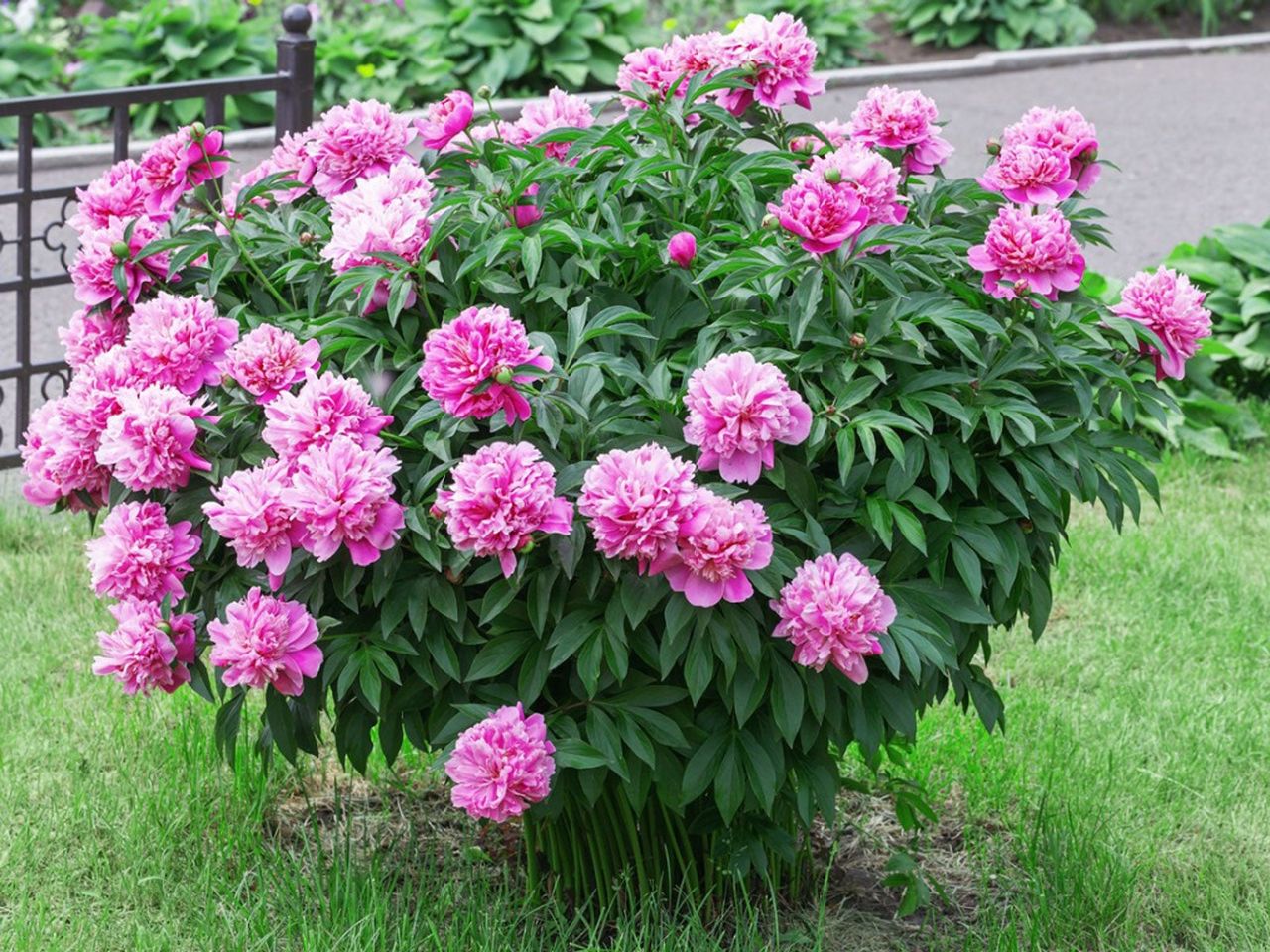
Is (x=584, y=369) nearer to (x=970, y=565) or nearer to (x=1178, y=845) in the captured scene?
(x=970, y=565)

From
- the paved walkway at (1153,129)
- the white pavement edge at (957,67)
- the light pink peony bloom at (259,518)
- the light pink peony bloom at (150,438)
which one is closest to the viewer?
the light pink peony bloom at (259,518)

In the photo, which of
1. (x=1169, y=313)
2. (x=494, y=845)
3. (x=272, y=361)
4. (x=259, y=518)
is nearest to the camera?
(x=259, y=518)

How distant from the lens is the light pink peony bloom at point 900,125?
2795 millimetres

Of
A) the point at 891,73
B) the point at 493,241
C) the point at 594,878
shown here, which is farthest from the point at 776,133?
the point at 891,73

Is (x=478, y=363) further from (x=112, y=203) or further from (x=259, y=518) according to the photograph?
(x=112, y=203)

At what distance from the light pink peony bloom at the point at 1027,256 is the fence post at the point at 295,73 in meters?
3.41

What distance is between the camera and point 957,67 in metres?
11.9

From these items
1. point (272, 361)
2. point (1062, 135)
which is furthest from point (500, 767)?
point (1062, 135)

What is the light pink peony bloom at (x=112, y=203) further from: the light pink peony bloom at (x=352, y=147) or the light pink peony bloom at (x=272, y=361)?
the light pink peony bloom at (x=272, y=361)

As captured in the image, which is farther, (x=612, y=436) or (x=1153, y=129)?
(x=1153, y=129)

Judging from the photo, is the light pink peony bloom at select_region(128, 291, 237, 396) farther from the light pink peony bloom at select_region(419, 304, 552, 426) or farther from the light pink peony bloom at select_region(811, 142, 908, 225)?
the light pink peony bloom at select_region(811, 142, 908, 225)

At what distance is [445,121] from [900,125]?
0.74 meters

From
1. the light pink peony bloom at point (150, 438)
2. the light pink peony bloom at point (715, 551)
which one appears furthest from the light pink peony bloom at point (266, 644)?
the light pink peony bloom at point (715, 551)

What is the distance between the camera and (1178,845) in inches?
132
